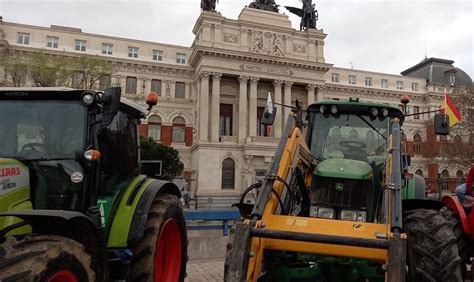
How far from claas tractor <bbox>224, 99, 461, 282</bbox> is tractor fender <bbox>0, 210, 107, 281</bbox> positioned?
1306 millimetres

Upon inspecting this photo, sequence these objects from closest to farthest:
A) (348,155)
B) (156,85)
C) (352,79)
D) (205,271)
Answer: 1. (348,155)
2. (205,271)
3. (156,85)
4. (352,79)

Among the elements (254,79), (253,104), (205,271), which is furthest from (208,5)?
(205,271)

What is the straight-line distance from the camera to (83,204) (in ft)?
14.6

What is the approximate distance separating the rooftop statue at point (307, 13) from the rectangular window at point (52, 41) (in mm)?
28985

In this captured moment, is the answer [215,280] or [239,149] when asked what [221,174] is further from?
[215,280]

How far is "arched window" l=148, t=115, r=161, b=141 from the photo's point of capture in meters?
47.9

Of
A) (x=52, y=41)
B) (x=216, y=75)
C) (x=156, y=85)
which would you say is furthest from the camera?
(x=156, y=85)

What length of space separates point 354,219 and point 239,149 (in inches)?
1591

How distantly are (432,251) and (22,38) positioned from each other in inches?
1934

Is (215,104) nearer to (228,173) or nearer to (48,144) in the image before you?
(228,173)

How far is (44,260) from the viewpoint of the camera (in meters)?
3.21

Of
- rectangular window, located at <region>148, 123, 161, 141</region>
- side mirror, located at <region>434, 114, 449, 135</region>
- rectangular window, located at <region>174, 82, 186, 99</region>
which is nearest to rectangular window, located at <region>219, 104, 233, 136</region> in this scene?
rectangular window, located at <region>174, 82, 186, 99</region>

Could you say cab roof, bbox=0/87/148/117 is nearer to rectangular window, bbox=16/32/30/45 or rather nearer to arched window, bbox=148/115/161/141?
arched window, bbox=148/115/161/141

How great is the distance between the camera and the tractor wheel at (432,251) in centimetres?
431
